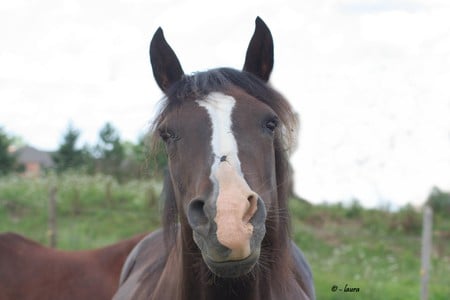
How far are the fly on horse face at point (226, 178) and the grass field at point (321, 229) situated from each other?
5324 mm

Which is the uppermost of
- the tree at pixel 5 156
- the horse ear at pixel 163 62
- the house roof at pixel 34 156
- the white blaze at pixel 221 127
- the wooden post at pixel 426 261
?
the house roof at pixel 34 156

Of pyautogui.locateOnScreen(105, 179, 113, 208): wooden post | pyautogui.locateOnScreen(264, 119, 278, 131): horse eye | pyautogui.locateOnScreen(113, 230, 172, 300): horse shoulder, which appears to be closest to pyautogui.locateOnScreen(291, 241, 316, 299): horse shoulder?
pyautogui.locateOnScreen(113, 230, 172, 300): horse shoulder

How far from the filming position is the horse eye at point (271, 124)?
264 centimetres

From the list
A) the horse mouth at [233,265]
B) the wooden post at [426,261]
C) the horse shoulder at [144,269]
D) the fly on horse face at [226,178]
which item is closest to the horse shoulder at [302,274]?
the fly on horse face at [226,178]

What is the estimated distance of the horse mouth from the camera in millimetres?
2182

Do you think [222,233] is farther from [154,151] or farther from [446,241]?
[446,241]

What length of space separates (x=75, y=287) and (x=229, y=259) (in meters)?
4.13

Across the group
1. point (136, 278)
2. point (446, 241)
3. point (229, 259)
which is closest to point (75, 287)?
point (136, 278)

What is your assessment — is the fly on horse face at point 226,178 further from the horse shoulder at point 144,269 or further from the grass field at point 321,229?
the grass field at point 321,229

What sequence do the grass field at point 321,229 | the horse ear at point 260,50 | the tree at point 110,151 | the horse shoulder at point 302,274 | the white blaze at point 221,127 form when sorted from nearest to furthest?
1. the white blaze at point 221,127
2. the horse ear at point 260,50
3. the horse shoulder at point 302,274
4. the grass field at point 321,229
5. the tree at point 110,151

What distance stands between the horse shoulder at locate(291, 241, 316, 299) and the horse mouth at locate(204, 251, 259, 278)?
1.40 meters

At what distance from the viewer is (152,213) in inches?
520

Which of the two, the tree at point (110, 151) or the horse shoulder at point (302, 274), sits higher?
the tree at point (110, 151)

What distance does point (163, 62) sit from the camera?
3041 millimetres
